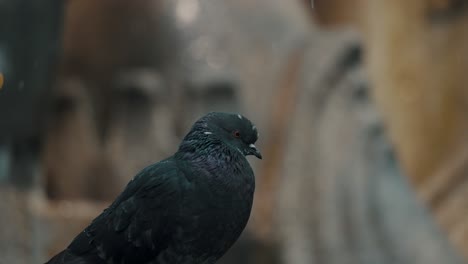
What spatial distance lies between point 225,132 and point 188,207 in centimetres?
28

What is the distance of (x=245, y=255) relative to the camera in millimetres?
8688

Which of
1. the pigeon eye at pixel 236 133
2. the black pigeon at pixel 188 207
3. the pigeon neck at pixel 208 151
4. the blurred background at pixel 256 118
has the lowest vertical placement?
the blurred background at pixel 256 118

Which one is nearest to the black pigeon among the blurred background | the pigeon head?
the pigeon head

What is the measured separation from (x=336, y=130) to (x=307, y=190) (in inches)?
21.2

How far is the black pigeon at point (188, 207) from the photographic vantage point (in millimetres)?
4285

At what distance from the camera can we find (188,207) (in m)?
4.29

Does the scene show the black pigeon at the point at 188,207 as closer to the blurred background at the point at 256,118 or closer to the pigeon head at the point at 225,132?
the pigeon head at the point at 225,132

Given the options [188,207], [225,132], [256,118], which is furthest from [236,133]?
[256,118]

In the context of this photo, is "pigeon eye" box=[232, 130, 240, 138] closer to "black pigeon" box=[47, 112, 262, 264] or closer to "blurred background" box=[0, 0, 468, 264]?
"black pigeon" box=[47, 112, 262, 264]

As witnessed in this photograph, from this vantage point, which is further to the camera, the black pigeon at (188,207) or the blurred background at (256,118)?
the blurred background at (256,118)

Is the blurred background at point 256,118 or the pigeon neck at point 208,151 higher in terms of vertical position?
the pigeon neck at point 208,151

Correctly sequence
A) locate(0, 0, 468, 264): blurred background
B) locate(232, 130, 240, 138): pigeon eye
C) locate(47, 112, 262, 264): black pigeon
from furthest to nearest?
1. locate(0, 0, 468, 264): blurred background
2. locate(232, 130, 240, 138): pigeon eye
3. locate(47, 112, 262, 264): black pigeon

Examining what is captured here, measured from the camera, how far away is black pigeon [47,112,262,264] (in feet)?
14.1

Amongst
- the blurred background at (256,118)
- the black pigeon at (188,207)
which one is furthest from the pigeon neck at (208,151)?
the blurred background at (256,118)
